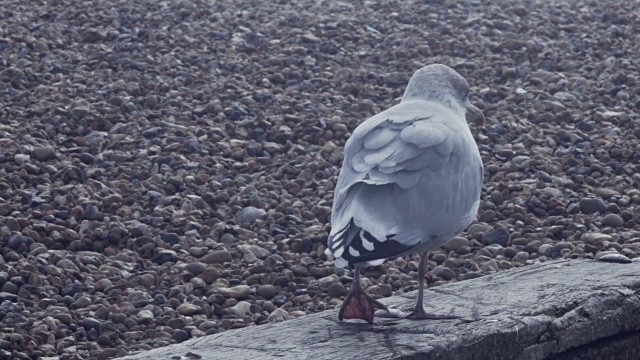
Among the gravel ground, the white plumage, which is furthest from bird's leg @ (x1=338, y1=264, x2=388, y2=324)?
the gravel ground

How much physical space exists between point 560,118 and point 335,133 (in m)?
1.55

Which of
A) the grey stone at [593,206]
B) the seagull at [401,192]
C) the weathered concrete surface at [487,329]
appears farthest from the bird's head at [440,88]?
the grey stone at [593,206]

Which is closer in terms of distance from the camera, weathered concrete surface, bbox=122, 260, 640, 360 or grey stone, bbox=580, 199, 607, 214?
weathered concrete surface, bbox=122, 260, 640, 360

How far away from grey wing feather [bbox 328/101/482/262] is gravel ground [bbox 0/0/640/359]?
45.1 inches

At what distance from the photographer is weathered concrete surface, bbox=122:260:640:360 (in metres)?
3.60

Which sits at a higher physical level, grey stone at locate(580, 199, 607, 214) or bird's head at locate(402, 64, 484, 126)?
bird's head at locate(402, 64, 484, 126)

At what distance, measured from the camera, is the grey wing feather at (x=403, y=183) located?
3584 millimetres

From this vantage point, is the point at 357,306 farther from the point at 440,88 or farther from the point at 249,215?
the point at 249,215

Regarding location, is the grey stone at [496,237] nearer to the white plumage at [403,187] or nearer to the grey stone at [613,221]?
the grey stone at [613,221]

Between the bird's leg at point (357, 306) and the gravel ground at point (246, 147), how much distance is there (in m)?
0.86

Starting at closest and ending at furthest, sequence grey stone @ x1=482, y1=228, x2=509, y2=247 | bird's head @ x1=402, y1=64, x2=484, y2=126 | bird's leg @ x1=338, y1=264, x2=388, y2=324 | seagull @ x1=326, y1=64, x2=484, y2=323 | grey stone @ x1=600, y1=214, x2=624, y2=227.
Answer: seagull @ x1=326, y1=64, x2=484, y2=323 < bird's leg @ x1=338, y1=264, x2=388, y2=324 < bird's head @ x1=402, y1=64, x2=484, y2=126 < grey stone @ x1=482, y1=228, x2=509, y2=247 < grey stone @ x1=600, y1=214, x2=624, y2=227

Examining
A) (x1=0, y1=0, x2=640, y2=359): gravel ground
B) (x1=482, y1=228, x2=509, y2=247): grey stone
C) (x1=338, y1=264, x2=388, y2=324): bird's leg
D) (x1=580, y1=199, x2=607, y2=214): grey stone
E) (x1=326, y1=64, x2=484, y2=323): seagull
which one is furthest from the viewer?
(x1=580, y1=199, x2=607, y2=214): grey stone

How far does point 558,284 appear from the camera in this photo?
426cm

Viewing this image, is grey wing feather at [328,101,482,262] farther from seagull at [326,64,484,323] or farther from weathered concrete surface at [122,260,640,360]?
weathered concrete surface at [122,260,640,360]
